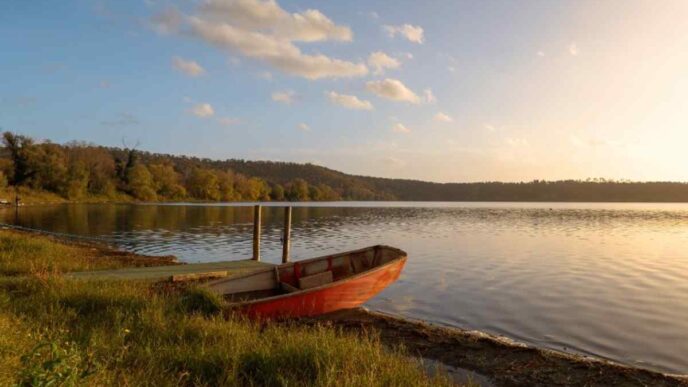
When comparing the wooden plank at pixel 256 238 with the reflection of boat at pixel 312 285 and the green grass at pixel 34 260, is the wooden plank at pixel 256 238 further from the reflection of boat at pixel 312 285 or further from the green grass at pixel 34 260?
the reflection of boat at pixel 312 285

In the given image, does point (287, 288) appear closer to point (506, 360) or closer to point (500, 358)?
point (500, 358)

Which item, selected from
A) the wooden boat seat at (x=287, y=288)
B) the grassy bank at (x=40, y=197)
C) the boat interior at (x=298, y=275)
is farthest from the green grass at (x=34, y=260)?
the grassy bank at (x=40, y=197)

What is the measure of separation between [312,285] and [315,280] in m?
0.18

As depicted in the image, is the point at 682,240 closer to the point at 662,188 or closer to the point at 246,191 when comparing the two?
the point at 246,191

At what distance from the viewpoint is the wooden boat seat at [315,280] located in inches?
527

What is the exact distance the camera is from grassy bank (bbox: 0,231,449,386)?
192 inches

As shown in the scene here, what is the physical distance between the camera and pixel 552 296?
1612 cm

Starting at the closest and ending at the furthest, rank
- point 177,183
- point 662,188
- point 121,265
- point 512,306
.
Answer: point 512,306, point 121,265, point 177,183, point 662,188

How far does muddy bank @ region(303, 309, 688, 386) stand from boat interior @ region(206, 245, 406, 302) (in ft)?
6.69

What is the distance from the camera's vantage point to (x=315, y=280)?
13.6 meters

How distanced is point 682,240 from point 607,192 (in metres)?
171

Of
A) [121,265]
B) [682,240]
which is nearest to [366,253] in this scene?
[121,265]

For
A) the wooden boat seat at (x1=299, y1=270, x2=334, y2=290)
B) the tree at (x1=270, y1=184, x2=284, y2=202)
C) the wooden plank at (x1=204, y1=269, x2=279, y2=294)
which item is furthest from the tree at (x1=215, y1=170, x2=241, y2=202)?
the wooden plank at (x1=204, y1=269, x2=279, y2=294)

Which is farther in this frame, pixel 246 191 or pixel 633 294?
pixel 246 191
